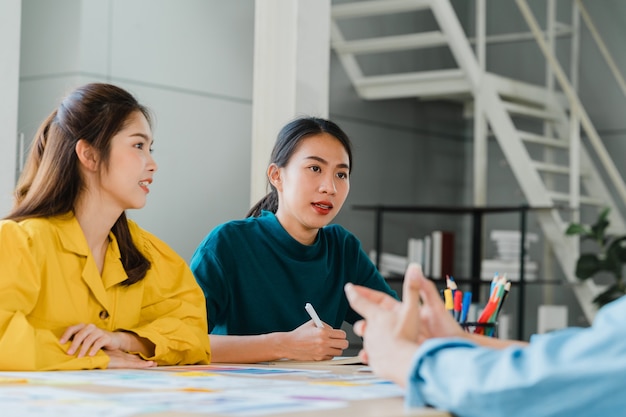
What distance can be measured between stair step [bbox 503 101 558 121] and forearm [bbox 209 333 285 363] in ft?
12.7

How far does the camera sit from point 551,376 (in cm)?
101

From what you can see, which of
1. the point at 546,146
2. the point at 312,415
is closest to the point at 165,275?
the point at 312,415

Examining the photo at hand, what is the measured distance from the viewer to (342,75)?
5.82m

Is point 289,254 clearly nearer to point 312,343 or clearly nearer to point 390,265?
point 312,343

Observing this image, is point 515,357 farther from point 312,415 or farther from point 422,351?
point 312,415

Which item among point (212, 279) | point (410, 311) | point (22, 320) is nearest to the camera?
point (410, 311)

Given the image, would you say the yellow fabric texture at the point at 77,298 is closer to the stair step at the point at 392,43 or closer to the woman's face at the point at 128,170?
the woman's face at the point at 128,170

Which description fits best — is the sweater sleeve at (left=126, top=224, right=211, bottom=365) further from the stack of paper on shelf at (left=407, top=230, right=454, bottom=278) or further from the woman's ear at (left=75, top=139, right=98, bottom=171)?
the stack of paper on shelf at (left=407, top=230, right=454, bottom=278)

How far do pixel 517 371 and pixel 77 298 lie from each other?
41.3 inches

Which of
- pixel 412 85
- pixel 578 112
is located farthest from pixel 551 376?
pixel 578 112

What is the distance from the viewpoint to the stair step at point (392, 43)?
5.52 metres

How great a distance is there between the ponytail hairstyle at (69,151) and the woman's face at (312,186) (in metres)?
0.54

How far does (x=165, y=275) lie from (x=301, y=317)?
1.53 feet

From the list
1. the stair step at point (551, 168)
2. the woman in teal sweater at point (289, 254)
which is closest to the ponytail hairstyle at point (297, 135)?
the woman in teal sweater at point (289, 254)
